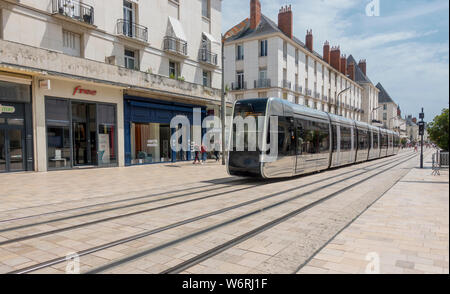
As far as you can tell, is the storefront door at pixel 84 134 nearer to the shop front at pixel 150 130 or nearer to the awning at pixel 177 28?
the shop front at pixel 150 130

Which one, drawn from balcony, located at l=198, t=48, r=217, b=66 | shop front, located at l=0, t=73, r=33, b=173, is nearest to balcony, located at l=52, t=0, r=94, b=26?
shop front, located at l=0, t=73, r=33, b=173

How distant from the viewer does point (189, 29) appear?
77.3ft

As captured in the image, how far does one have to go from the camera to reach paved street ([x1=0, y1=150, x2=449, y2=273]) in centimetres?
354

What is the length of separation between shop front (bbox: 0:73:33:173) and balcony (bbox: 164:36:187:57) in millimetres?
9609

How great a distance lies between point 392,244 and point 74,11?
1754 cm

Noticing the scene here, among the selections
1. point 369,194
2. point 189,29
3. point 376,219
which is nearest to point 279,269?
point 376,219

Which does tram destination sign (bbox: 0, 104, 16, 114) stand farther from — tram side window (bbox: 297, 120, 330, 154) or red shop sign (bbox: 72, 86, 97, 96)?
tram side window (bbox: 297, 120, 330, 154)

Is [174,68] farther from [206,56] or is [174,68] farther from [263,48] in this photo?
[263,48]

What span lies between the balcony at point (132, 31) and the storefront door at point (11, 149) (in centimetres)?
790

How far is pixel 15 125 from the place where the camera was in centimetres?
1396

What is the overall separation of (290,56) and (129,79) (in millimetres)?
25818

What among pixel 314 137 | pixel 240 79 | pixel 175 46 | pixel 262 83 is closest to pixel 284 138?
pixel 314 137
